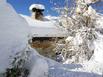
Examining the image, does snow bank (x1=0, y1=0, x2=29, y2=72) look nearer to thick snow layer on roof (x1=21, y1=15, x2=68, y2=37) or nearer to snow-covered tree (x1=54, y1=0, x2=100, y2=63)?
snow-covered tree (x1=54, y1=0, x2=100, y2=63)

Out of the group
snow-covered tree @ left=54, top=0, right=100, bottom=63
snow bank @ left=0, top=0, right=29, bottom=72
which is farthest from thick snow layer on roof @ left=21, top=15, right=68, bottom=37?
snow bank @ left=0, top=0, right=29, bottom=72

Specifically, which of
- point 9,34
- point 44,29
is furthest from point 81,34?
point 9,34

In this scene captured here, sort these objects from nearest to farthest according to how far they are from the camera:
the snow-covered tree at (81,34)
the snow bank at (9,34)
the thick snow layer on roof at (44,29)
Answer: the snow bank at (9,34) < the snow-covered tree at (81,34) < the thick snow layer on roof at (44,29)

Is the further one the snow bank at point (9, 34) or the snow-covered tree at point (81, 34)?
the snow-covered tree at point (81, 34)

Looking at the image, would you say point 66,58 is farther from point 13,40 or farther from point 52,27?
point 13,40

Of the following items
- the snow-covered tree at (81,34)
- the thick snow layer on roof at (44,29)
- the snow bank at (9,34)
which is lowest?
the thick snow layer on roof at (44,29)

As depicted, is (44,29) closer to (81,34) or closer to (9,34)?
(81,34)

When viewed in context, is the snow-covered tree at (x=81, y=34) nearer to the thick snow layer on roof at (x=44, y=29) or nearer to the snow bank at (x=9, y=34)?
the thick snow layer on roof at (x=44, y=29)

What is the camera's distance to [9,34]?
5500 mm

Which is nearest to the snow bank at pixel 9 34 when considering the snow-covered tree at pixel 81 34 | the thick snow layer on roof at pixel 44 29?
the snow-covered tree at pixel 81 34

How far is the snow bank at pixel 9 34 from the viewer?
17.7ft

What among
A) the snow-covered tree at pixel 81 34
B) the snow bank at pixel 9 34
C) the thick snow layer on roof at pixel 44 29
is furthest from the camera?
the thick snow layer on roof at pixel 44 29

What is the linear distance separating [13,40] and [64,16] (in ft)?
45.5

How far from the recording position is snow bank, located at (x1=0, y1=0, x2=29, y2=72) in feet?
17.7
